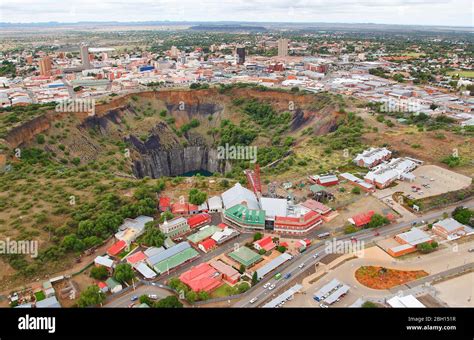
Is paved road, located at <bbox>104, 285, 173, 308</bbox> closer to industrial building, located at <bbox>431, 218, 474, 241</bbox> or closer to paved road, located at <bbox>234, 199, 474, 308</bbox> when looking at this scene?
paved road, located at <bbox>234, 199, 474, 308</bbox>

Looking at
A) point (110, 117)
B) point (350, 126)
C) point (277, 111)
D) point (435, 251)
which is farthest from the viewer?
point (277, 111)

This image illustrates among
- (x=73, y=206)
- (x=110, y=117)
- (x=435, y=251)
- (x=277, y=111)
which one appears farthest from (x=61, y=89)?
(x=435, y=251)

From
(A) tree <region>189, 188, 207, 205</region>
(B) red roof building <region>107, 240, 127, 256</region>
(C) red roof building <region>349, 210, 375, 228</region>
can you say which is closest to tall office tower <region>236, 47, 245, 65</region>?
(A) tree <region>189, 188, 207, 205</region>

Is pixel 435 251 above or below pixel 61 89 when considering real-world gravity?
below

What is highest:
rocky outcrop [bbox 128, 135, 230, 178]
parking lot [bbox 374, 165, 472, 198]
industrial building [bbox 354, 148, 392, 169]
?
industrial building [bbox 354, 148, 392, 169]

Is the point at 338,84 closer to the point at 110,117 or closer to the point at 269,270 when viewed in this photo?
the point at 110,117

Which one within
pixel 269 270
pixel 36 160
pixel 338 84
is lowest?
pixel 269 270

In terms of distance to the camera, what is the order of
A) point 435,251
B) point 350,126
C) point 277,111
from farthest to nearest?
1. point 277,111
2. point 350,126
3. point 435,251
